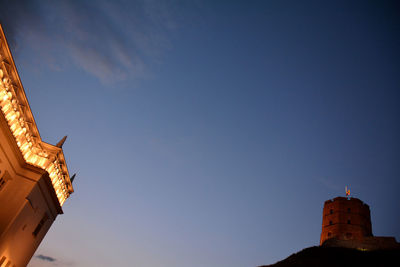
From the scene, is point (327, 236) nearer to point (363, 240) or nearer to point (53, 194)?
point (363, 240)

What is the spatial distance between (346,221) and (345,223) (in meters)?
0.49

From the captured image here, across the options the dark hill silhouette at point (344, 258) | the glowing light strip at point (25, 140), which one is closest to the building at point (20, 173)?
the glowing light strip at point (25, 140)

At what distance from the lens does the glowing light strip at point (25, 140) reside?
27375mm

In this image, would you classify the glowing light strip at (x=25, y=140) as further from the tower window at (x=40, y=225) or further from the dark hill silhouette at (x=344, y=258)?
the dark hill silhouette at (x=344, y=258)

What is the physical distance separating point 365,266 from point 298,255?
11.7 metres

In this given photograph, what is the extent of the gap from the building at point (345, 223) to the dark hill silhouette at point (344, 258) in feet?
17.0

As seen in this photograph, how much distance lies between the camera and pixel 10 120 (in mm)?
28266

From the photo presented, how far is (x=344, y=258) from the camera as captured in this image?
38.5 m

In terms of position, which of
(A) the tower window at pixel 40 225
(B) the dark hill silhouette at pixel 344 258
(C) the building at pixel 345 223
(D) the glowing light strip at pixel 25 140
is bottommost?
(A) the tower window at pixel 40 225

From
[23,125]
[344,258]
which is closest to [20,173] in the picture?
[23,125]

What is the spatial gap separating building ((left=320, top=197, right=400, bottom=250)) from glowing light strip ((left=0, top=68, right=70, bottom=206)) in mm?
46065

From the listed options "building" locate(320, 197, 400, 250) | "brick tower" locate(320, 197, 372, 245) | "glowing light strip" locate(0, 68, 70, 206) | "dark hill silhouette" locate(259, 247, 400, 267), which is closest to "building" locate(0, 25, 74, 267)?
"glowing light strip" locate(0, 68, 70, 206)

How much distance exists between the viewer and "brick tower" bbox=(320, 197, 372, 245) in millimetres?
51500

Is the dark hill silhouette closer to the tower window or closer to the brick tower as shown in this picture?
the brick tower
